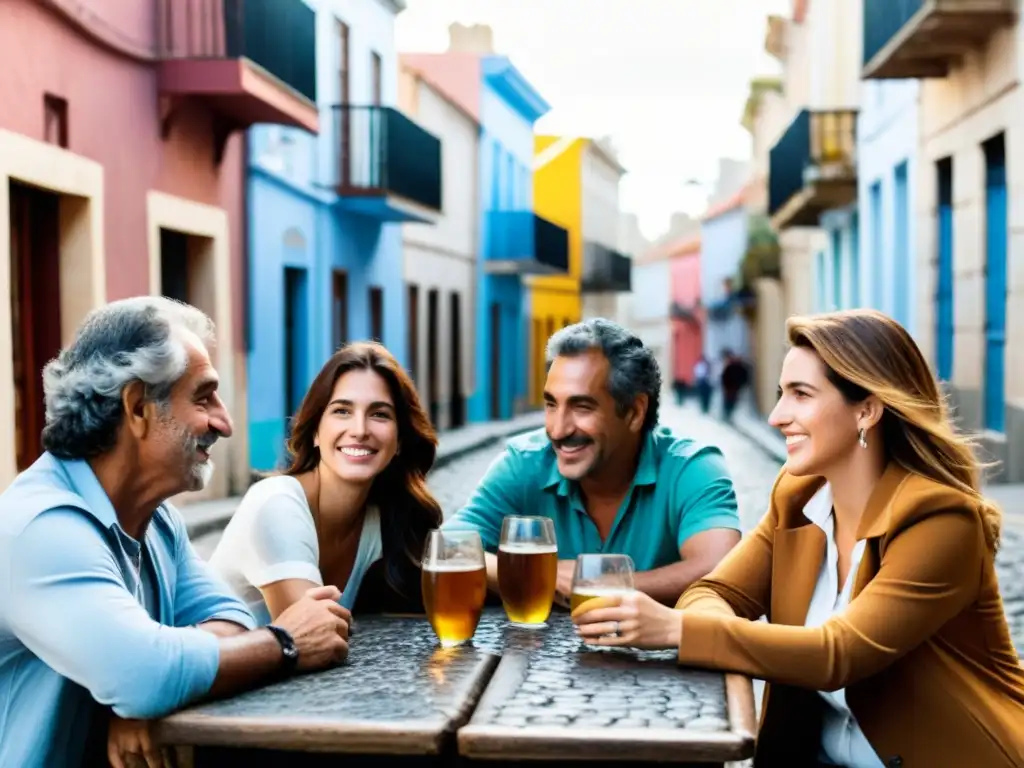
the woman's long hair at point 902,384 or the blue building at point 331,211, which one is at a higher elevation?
the blue building at point 331,211

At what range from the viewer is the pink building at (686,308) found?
198 feet

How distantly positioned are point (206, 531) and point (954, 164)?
835cm

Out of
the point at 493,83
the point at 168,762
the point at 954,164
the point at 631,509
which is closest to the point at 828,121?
the point at 954,164

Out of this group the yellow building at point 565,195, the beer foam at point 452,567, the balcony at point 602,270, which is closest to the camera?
the beer foam at point 452,567

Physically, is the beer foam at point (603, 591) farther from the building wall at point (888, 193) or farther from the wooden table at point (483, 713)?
the building wall at point (888, 193)

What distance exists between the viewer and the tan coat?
2.93 metres

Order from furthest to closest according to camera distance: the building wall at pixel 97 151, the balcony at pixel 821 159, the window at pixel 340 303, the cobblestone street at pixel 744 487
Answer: the balcony at pixel 821 159
the window at pixel 340 303
the building wall at pixel 97 151
the cobblestone street at pixel 744 487

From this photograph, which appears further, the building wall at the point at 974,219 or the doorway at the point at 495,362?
the doorway at the point at 495,362

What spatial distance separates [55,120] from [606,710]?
9243 mm

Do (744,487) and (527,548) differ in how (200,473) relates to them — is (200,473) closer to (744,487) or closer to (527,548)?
(527,548)

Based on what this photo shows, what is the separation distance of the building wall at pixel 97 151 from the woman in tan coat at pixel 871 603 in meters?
7.24

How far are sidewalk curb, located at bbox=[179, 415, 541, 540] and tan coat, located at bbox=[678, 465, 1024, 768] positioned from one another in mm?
3693

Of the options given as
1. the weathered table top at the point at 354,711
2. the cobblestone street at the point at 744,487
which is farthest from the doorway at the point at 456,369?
the weathered table top at the point at 354,711

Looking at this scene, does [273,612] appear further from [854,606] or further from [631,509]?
[854,606]
